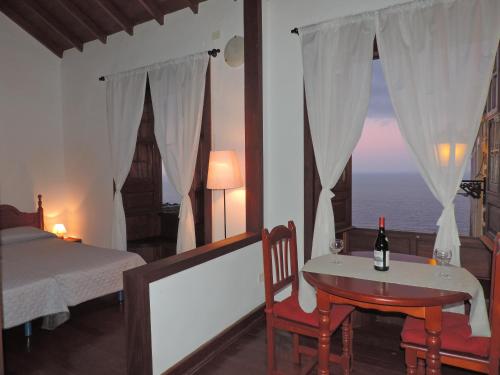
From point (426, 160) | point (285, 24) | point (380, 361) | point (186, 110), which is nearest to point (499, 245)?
point (426, 160)

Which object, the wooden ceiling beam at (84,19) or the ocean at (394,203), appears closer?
the ocean at (394,203)

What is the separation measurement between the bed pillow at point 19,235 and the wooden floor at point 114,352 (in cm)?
118

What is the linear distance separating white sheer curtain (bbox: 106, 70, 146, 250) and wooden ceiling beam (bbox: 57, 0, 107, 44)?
0.52 meters

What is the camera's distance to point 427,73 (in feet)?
8.21

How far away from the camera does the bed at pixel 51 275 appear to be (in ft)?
8.39

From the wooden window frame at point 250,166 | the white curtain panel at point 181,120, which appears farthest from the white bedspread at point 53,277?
the wooden window frame at point 250,166

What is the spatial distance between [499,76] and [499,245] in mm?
1271

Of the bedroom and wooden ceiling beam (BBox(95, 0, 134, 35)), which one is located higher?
wooden ceiling beam (BBox(95, 0, 134, 35))

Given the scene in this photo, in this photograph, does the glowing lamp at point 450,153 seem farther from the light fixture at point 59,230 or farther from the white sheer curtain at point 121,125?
the light fixture at point 59,230

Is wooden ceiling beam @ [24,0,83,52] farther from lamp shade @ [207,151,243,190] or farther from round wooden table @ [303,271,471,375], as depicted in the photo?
round wooden table @ [303,271,471,375]

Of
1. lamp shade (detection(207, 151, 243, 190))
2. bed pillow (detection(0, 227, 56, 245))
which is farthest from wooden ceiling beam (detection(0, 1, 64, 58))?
lamp shade (detection(207, 151, 243, 190))

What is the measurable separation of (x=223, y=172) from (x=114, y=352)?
1585 millimetres

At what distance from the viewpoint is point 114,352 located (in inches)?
102

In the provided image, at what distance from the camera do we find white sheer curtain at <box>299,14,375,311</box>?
2.74 metres
